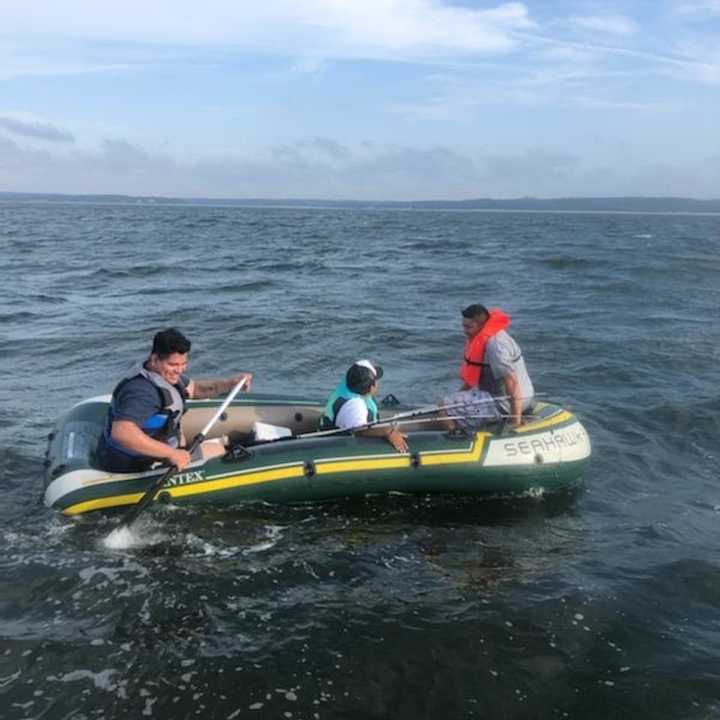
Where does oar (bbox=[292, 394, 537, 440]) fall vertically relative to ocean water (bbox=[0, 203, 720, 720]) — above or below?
above

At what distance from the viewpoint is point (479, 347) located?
8000 mm

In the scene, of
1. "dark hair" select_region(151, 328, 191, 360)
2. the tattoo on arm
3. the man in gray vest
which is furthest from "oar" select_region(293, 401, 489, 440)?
"dark hair" select_region(151, 328, 191, 360)

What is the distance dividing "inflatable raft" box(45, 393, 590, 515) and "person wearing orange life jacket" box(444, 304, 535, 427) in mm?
223

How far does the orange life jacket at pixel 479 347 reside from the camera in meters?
7.93

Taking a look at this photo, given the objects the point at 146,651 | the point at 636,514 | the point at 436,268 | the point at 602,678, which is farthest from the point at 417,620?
the point at 436,268

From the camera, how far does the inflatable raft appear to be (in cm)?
693

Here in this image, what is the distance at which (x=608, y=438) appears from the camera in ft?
32.1

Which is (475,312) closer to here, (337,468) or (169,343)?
(337,468)

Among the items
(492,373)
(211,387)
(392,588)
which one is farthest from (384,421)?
(211,387)

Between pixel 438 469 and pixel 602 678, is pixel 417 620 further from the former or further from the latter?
pixel 438 469

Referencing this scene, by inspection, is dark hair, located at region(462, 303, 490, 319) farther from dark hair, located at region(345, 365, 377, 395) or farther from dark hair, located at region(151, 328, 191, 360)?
dark hair, located at region(151, 328, 191, 360)

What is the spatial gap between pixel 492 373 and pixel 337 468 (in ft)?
6.14

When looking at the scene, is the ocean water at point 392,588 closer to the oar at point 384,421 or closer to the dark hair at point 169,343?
the oar at point 384,421

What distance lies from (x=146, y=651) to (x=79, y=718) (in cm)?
71
